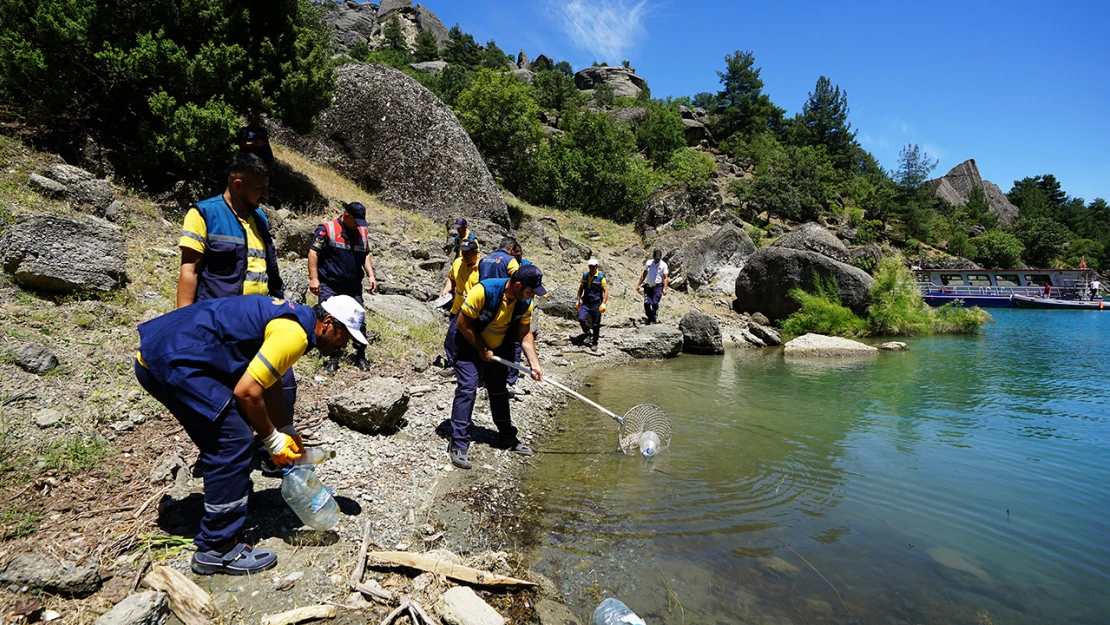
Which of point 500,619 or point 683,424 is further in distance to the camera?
point 683,424

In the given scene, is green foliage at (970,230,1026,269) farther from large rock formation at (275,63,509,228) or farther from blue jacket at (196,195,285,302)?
blue jacket at (196,195,285,302)

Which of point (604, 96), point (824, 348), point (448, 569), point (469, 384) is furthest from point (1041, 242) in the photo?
point (448, 569)

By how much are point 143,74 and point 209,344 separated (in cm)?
971

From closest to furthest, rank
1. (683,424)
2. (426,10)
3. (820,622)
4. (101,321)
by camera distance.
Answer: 1. (820,622)
2. (101,321)
3. (683,424)
4. (426,10)

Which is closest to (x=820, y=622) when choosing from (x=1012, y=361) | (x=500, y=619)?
(x=500, y=619)

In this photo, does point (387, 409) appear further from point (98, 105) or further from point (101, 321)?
point (98, 105)

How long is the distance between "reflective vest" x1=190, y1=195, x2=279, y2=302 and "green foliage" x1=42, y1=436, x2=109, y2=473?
143 centimetres

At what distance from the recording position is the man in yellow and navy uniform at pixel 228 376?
8.93ft

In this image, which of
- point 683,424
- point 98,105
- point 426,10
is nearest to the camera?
point 683,424

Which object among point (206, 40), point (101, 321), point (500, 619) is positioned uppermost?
point (206, 40)

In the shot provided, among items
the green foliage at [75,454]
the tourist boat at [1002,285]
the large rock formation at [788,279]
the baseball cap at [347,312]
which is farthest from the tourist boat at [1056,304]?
the green foliage at [75,454]

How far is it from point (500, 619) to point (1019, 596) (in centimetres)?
381

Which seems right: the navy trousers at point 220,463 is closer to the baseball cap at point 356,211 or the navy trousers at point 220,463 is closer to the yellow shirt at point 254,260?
the yellow shirt at point 254,260

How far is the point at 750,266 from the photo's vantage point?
1883 centimetres
